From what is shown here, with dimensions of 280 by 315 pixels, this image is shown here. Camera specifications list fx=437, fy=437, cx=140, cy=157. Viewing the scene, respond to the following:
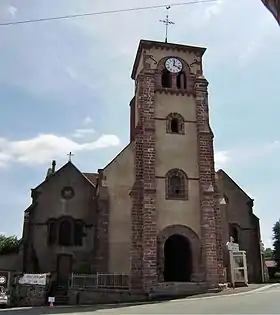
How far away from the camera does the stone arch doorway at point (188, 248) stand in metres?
27.8

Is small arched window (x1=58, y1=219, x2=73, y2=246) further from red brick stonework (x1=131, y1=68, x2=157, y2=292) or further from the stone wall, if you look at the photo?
red brick stonework (x1=131, y1=68, x2=157, y2=292)

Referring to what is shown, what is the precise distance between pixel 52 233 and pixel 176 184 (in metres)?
11.5

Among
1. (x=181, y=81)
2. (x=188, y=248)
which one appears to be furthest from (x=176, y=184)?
(x=181, y=81)

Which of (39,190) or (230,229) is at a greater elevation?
(39,190)

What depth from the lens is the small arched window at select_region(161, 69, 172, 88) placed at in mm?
31681

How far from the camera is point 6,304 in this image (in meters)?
27.6

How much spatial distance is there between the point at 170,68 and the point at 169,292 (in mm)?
15697

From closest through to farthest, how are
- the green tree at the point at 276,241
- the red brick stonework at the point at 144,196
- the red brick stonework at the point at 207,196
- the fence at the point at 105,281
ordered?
the fence at the point at 105,281 < the red brick stonework at the point at 144,196 < the red brick stonework at the point at 207,196 < the green tree at the point at 276,241

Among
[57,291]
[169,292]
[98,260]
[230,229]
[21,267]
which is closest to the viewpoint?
[169,292]

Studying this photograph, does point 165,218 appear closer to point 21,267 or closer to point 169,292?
point 169,292

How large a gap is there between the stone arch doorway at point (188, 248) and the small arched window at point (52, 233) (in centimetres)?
1006

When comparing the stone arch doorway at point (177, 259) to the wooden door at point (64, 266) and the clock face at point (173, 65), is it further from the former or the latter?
the clock face at point (173, 65)

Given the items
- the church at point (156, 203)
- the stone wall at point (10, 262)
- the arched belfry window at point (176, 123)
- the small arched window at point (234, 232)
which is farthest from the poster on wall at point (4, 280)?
the small arched window at point (234, 232)

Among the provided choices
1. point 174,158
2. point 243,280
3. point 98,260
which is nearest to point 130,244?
point 98,260
